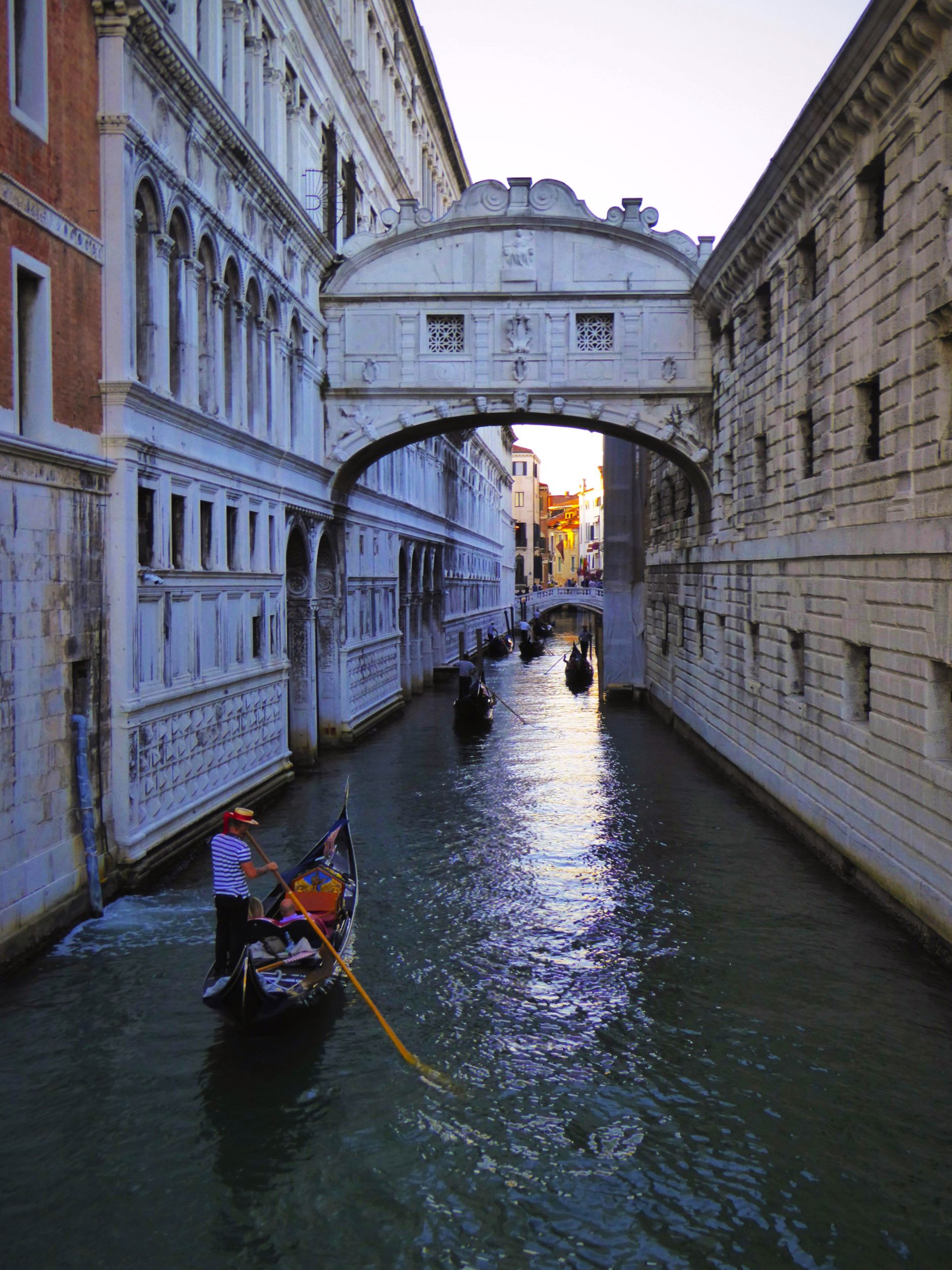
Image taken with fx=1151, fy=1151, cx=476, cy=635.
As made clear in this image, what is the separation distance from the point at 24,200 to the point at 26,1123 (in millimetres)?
6643

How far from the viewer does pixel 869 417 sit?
1146 cm

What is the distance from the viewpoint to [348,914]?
380 inches

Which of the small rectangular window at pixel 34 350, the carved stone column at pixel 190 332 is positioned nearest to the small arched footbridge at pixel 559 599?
the carved stone column at pixel 190 332

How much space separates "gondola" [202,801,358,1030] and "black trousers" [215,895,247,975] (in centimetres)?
6

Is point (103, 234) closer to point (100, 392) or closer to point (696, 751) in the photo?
point (100, 392)

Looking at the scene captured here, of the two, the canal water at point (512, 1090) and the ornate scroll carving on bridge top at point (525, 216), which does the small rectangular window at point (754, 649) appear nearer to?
the canal water at point (512, 1090)

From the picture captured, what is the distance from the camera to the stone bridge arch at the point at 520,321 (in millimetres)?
18703

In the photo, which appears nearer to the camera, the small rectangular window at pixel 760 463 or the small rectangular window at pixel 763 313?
the small rectangular window at pixel 763 313

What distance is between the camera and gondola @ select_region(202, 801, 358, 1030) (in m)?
7.64

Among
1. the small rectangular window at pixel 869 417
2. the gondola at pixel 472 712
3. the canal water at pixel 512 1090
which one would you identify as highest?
the small rectangular window at pixel 869 417

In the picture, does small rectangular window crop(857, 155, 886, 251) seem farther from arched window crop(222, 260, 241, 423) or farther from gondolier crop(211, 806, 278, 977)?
gondolier crop(211, 806, 278, 977)

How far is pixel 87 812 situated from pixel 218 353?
6243 mm

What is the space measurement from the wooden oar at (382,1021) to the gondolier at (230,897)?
345 millimetres

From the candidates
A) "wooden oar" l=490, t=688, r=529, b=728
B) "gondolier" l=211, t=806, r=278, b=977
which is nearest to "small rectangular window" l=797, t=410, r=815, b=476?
"gondolier" l=211, t=806, r=278, b=977
